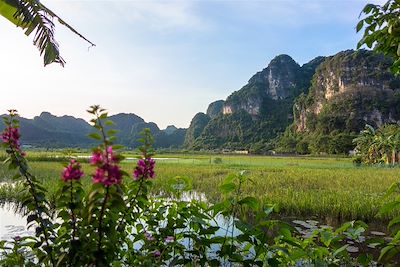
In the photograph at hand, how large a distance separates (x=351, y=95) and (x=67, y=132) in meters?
63.6

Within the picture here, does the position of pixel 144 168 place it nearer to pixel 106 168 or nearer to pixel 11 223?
pixel 106 168

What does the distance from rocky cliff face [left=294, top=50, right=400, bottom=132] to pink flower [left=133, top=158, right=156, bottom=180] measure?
60.6 meters

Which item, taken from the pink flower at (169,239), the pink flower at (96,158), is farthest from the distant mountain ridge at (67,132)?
the pink flower at (96,158)

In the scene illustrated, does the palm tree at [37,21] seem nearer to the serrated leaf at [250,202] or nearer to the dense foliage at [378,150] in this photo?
the serrated leaf at [250,202]

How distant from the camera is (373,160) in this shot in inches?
1224

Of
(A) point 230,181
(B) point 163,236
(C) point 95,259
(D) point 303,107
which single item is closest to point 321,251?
(A) point 230,181

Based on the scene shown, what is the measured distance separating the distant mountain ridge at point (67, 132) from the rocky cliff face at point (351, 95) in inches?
1283

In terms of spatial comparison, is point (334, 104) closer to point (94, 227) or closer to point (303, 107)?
point (303, 107)

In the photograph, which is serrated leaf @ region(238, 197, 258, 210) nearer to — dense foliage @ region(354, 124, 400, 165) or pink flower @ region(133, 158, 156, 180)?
pink flower @ region(133, 158, 156, 180)

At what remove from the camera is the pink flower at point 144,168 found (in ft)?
4.59

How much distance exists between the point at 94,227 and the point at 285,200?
299 inches

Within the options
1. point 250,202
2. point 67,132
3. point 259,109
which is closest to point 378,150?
point 250,202

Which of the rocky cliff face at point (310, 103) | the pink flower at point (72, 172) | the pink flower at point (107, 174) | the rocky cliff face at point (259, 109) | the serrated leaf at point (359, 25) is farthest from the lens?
the rocky cliff face at point (259, 109)

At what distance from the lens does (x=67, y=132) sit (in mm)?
86000
